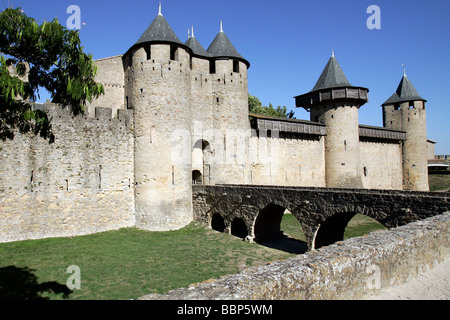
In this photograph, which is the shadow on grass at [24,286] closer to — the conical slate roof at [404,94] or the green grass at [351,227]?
the green grass at [351,227]

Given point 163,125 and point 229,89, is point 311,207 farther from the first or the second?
point 229,89

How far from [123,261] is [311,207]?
7.31 meters

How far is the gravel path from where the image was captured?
4.57 meters

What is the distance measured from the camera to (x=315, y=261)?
4137mm

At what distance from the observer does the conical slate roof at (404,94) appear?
28.5 meters

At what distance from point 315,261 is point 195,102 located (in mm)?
15359

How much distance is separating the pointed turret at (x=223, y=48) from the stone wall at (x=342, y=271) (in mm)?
15586

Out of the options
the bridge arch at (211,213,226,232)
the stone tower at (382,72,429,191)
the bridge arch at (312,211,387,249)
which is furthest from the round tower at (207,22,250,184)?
the stone tower at (382,72,429,191)

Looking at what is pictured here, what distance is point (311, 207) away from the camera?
38.0ft

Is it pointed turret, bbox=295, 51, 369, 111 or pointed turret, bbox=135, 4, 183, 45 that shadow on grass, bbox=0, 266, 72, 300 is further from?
pointed turret, bbox=295, 51, 369, 111

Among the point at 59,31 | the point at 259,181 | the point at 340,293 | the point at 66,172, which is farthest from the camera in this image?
the point at 259,181

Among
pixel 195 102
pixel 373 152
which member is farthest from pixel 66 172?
pixel 373 152

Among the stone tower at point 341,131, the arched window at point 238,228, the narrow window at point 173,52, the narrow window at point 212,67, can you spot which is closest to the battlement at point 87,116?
the narrow window at point 173,52

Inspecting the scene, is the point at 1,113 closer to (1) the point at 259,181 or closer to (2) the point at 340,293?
(2) the point at 340,293
